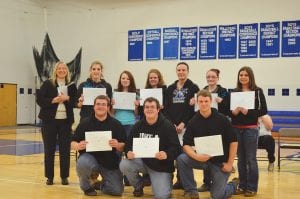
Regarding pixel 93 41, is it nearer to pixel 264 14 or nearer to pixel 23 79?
pixel 23 79

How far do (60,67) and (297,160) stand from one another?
20.6 feet

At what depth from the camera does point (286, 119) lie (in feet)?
51.4

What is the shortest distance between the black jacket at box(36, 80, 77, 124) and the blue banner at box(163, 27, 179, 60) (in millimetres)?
11655

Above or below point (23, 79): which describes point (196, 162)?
below

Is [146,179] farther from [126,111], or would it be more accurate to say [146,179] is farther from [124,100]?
[124,100]

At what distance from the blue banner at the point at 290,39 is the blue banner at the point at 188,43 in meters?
3.48

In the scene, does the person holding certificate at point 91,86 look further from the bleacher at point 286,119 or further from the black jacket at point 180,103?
the bleacher at point 286,119

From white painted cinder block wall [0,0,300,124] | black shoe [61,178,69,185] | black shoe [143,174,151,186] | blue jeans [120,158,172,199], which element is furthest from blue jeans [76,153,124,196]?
white painted cinder block wall [0,0,300,124]

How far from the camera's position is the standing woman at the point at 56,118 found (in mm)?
6672

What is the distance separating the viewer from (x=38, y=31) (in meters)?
21.8

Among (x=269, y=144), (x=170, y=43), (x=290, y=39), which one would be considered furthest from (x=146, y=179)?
(x=170, y=43)

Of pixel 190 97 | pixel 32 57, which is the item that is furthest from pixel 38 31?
pixel 190 97

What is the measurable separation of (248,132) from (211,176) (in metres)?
0.88

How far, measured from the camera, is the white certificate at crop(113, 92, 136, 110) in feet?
21.7
